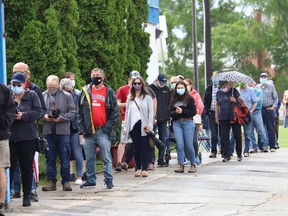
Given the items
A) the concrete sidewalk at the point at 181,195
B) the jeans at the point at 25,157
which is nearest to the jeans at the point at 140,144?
the concrete sidewalk at the point at 181,195

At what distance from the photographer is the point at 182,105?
20656 mm

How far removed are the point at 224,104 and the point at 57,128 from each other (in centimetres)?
673

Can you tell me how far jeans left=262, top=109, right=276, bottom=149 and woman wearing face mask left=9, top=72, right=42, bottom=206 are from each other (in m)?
13.7

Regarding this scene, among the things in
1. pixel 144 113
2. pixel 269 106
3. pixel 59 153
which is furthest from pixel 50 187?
pixel 269 106

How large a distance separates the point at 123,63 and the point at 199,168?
410cm

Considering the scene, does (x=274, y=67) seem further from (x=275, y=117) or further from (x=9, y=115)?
(x=9, y=115)

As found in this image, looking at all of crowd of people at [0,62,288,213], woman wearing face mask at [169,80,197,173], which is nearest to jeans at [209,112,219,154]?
crowd of people at [0,62,288,213]

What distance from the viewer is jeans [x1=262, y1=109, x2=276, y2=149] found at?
92.2 feet

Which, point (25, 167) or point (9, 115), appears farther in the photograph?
point (25, 167)

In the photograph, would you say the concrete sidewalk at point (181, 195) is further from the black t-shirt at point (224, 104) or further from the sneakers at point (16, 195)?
the black t-shirt at point (224, 104)

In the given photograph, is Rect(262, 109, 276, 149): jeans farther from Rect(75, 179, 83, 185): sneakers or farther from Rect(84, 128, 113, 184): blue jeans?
Rect(84, 128, 113, 184): blue jeans

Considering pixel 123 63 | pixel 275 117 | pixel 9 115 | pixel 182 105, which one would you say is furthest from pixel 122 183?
pixel 275 117

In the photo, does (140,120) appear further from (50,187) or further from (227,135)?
(227,135)

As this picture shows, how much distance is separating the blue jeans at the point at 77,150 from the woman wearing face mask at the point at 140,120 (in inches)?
46.7
